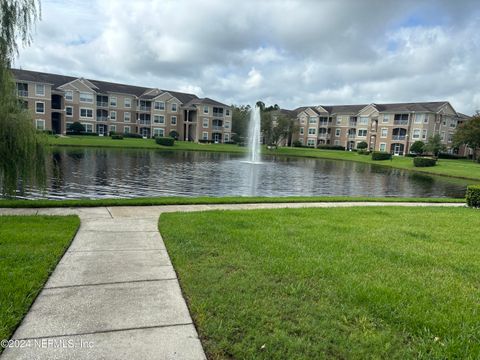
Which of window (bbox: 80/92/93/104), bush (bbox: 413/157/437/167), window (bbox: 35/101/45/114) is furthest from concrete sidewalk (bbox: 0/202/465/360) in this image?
window (bbox: 80/92/93/104)

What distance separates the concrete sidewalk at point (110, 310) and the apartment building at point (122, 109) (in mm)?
64769

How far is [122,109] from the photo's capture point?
7562 cm

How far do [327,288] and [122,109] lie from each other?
7708 centimetres

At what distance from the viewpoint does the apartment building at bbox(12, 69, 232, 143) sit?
212ft

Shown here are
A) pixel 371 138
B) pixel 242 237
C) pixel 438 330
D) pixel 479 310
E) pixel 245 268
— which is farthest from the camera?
pixel 371 138

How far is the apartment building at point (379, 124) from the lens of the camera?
7138cm

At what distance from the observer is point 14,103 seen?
9.74 metres

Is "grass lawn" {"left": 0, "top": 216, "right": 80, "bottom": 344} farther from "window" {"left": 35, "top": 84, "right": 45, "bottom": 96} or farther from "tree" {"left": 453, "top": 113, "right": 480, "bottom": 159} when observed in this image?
"tree" {"left": 453, "top": 113, "right": 480, "bottom": 159}

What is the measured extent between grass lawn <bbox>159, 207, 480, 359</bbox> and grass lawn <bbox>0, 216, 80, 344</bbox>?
6.49 ft

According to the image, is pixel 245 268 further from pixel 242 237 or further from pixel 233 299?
pixel 242 237

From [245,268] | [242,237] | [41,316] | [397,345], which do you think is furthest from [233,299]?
[242,237]

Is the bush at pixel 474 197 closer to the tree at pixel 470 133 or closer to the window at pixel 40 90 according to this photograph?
the tree at pixel 470 133

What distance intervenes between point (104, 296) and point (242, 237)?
3443mm

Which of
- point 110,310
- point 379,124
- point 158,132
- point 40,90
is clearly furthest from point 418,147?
point 110,310
